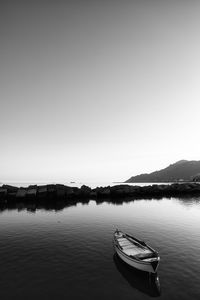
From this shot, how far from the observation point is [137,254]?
18.9 meters

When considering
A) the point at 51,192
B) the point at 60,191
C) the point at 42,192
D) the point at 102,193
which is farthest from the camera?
the point at 102,193

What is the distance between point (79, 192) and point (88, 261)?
5470cm

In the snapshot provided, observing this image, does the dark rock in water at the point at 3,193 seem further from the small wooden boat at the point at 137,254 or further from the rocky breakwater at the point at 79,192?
the small wooden boat at the point at 137,254

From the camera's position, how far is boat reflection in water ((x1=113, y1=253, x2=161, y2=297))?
15.4m

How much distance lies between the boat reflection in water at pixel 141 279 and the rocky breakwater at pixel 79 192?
168 ft

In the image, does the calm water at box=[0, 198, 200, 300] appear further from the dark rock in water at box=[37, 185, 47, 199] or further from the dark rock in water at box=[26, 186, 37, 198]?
the dark rock in water at box=[37, 185, 47, 199]

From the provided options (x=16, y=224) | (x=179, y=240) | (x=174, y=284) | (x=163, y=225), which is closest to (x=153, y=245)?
(x=179, y=240)

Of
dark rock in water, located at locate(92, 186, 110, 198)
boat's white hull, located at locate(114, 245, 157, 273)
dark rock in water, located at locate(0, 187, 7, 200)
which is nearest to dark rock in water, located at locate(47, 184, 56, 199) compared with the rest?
dark rock in water, located at locate(0, 187, 7, 200)

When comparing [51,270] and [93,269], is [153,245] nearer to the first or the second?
[93,269]

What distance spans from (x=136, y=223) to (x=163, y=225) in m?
5.23

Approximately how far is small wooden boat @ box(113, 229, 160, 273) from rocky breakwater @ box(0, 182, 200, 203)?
48.0m

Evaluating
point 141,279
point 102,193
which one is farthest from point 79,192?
point 141,279

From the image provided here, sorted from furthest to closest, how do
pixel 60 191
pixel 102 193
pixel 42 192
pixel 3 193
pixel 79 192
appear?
pixel 102 193
pixel 79 192
pixel 60 191
pixel 42 192
pixel 3 193

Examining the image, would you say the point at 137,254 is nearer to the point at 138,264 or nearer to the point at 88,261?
the point at 138,264
